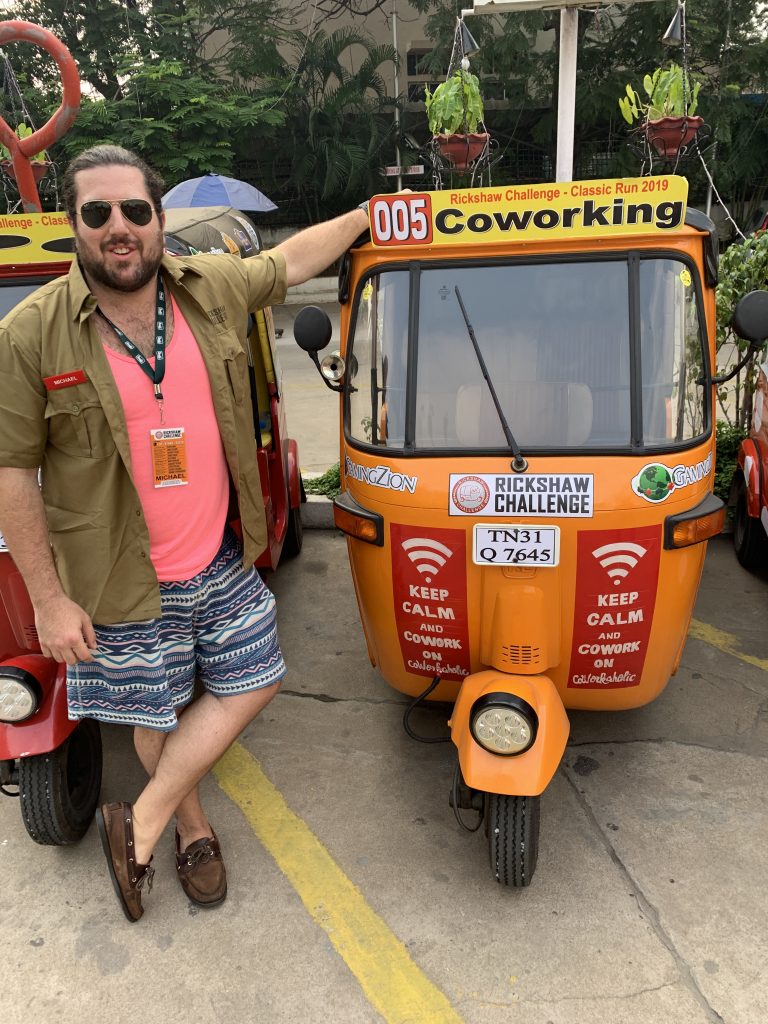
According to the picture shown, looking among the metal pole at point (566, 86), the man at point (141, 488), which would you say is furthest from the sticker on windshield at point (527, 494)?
the metal pole at point (566, 86)

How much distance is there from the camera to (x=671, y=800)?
2963 millimetres

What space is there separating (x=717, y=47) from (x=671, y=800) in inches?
622

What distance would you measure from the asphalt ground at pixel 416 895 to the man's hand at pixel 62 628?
1.07 meters

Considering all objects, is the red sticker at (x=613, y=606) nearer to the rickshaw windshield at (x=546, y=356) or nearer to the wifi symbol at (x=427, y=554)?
the rickshaw windshield at (x=546, y=356)

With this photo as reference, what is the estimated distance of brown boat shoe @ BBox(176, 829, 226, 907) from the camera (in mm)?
2617

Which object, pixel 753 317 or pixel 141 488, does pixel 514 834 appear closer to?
pixel 141 488

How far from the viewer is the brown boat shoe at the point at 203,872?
2617 mm

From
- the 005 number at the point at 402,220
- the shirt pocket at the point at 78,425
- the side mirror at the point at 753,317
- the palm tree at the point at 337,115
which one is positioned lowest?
the shirt pocket at the point at 78,425

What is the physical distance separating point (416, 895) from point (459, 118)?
13.3ft

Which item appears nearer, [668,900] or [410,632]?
[668,900]

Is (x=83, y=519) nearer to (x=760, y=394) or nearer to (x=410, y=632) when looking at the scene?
(x=410, y=632)

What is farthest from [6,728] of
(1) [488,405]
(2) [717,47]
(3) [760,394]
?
(2) [717,47]

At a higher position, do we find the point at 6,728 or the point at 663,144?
the point at 663,144

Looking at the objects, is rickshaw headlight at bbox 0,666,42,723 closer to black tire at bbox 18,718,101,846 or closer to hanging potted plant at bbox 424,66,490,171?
black tire at bbox 18,718,101,846
